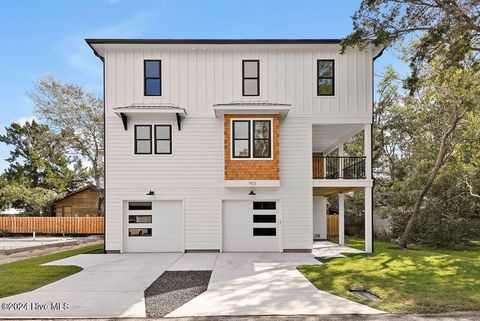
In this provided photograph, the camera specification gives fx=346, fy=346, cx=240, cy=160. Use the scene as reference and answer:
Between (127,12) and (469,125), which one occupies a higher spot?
(127,12)

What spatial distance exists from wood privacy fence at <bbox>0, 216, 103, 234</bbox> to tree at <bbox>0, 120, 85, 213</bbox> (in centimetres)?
295

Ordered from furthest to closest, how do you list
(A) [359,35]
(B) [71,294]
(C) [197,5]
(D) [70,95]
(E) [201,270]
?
(D) [70,95] < (C) [197,5] < (A) [359,35] < (E) [201,270] < (B) [71,294]

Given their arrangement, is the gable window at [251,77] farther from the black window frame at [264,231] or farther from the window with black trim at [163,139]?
the black window frame at [264,231]

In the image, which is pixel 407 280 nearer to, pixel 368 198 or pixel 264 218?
pixel 368 198

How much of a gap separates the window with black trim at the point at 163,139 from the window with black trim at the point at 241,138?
251 centimetres

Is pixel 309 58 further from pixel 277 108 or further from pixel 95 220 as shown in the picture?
pixel 95 220

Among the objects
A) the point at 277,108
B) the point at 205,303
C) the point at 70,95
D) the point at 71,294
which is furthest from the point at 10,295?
the point at 70,95

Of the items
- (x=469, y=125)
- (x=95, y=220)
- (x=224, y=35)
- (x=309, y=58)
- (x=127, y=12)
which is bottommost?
(x=95, y=220)

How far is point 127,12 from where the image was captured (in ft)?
47.1

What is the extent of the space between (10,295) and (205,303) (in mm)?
4149

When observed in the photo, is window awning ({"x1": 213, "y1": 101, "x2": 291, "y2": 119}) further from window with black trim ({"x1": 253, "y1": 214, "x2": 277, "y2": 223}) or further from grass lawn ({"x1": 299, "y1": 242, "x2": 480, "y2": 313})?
grass lawn ({"x1": 299, "y1": 242, "x2": 480, "y2": 313})

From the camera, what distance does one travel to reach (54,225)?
2398 centimetres

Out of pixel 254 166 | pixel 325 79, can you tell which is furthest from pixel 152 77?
pixel 325 79

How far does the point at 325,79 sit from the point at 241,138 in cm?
406
